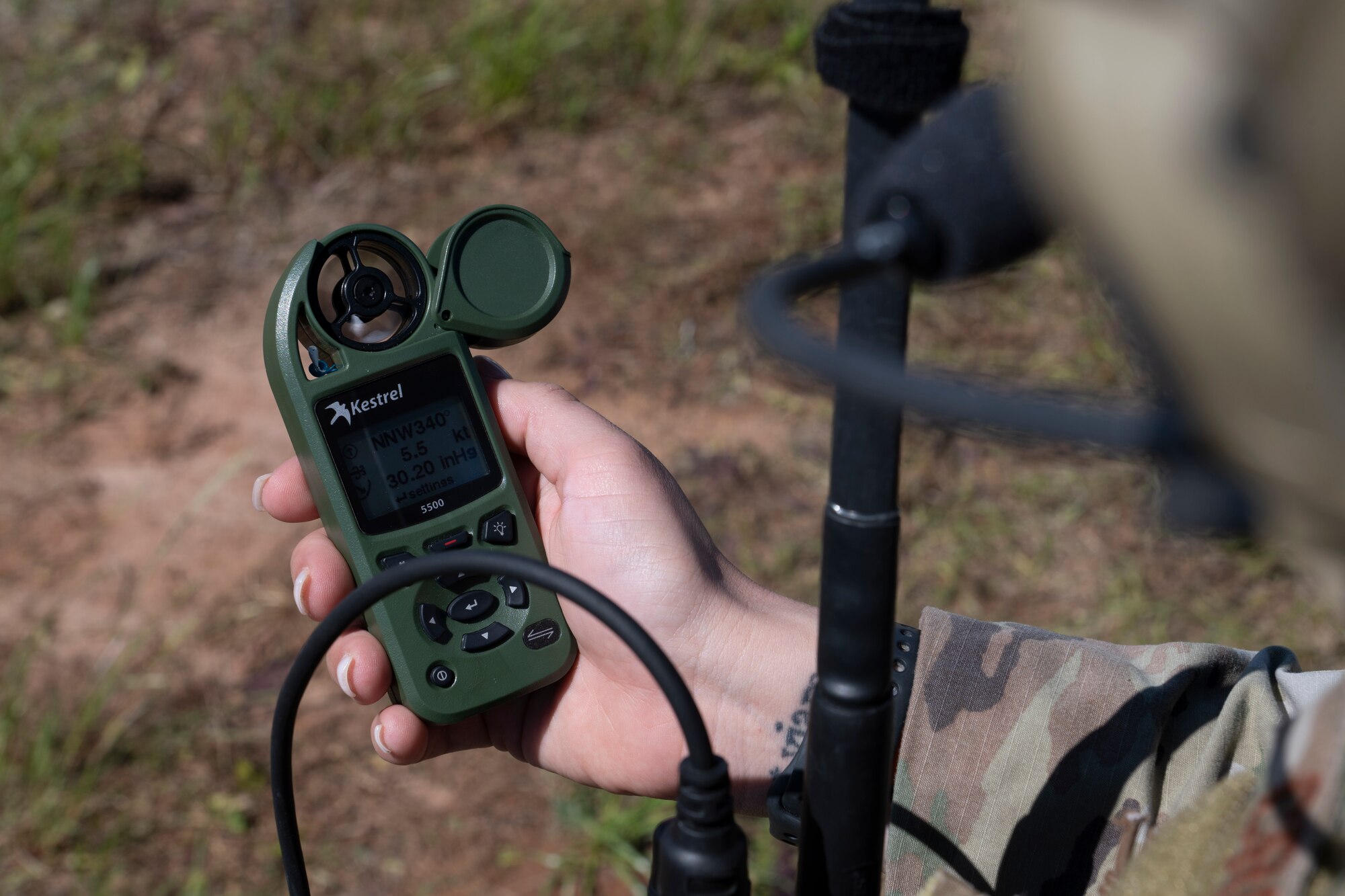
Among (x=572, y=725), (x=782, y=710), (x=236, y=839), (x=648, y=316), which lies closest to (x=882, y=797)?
(x=782, y=710)

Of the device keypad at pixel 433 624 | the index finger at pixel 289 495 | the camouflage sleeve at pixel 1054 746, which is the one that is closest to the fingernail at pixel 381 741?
the device keypad at pixel 433 624

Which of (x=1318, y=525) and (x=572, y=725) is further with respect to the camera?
(x=572, y=725)

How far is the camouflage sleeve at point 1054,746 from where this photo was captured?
87cm

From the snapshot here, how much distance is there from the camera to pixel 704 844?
0.63 metres

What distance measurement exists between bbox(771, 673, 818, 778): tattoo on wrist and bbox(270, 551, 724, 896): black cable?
47 cm

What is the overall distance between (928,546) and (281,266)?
1.73 meters

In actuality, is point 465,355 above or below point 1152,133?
below

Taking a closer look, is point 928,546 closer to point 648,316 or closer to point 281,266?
point 648,316

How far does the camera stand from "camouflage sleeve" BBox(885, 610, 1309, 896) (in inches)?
34.1

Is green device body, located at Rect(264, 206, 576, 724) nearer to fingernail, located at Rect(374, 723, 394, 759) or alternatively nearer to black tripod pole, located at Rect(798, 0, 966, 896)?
fingernail, located at Rect(374, 723, 394, 759)

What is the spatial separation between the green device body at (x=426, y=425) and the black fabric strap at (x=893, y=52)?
2.39ft

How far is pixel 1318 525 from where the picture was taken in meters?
0.36

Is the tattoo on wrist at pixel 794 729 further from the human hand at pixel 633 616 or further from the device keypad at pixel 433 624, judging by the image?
the device keypad at pixel 433 624

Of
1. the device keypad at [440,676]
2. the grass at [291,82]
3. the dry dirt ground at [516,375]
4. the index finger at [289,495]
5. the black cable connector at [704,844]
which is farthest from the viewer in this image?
the grass at [291,82]
